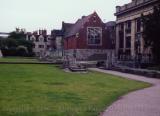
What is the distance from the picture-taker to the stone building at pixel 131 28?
5430cm

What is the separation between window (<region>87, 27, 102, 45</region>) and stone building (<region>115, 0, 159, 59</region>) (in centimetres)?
612

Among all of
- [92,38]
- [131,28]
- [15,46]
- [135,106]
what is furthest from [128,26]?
[135,106]

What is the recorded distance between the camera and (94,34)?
72.7 metres

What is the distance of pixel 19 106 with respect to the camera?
1247 cm

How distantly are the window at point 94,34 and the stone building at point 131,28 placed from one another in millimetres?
6118

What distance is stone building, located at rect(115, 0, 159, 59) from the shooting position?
178 ft

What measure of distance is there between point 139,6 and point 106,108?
4552cm

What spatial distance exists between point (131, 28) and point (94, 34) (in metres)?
14.3

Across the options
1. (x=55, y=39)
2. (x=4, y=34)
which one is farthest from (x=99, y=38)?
(x=4, y=34)

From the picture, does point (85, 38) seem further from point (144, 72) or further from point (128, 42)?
point (144, 72)

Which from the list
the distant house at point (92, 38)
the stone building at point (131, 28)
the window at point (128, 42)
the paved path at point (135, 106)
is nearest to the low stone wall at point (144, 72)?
the paved path at point (135, 106)

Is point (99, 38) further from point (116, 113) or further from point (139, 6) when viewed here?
point (116, 113)

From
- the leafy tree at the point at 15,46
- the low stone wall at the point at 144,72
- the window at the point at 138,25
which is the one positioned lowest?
the low stone wall at the point at 144,72

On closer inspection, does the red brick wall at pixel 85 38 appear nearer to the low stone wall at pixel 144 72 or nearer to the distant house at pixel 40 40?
the low stone wall at pixel 144 72
